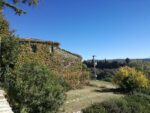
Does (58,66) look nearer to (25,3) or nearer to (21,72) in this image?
(25,3)

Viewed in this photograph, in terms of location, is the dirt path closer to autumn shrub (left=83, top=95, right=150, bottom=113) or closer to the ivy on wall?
autumn shrub (left=83, top=95, right=150, bottom=113)

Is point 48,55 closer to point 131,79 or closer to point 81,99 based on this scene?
point 81,99

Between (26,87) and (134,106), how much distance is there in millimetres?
5524

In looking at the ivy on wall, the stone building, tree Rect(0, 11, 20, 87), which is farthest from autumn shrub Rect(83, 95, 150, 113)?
the stone building

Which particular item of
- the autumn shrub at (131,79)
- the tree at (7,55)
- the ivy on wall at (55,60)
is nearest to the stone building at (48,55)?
the ivy on wall at (55,60)

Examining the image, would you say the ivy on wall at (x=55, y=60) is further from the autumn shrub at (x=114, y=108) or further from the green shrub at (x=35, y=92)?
the autumn shrub at (x=114, y=108)

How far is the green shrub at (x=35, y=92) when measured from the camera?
4.04 metres

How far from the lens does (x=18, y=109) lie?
14.0 ft

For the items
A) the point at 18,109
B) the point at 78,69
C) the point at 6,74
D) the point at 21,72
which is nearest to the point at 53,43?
the point at 78,69

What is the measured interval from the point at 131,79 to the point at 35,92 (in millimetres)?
8529

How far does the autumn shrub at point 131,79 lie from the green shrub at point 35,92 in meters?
7.35

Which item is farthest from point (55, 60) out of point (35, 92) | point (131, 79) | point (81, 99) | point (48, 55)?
point (35, 92)

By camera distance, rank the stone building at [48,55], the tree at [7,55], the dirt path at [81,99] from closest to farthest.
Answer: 1. the dirt path at [81,99]
2. the tree at [7,55]
3. the stone building at [48,55]

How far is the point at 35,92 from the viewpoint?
13.3 feet
